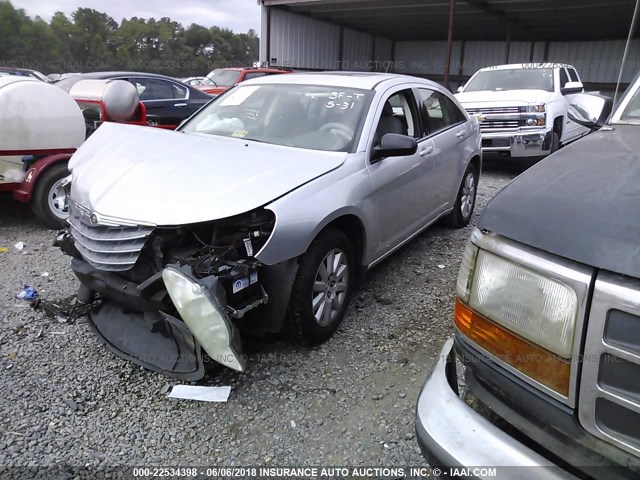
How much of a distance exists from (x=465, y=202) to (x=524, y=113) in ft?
12.9

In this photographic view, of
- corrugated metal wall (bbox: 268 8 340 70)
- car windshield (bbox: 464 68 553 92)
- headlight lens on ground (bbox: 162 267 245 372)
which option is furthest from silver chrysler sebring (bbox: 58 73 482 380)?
corrugated metal wall (bbox: 268 8 340 70)

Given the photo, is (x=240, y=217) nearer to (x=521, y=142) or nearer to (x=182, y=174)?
(x=182, y=174)

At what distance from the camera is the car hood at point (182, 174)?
2684 mm

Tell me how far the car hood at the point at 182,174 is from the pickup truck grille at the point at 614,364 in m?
1.75

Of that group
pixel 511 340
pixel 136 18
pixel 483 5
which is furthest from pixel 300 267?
pixel 136 18

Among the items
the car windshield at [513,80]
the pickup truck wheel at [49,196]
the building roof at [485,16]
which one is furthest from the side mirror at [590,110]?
the building roof at [485,16]

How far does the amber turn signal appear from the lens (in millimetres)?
1451

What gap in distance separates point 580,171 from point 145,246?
81.5 inches

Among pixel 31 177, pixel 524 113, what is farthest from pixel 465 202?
pixel 31 177

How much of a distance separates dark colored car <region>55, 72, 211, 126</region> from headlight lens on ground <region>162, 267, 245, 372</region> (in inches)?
293

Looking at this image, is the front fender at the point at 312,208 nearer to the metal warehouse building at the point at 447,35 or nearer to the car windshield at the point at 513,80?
the car windshield at the point at 513,80

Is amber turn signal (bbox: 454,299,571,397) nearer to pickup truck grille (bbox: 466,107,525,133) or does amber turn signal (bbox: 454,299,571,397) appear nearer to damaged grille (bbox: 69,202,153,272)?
damaged grille (bbox: 69,202,153,272)

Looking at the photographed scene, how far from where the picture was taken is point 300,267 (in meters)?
2.95

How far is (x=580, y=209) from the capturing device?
59.8 inches
